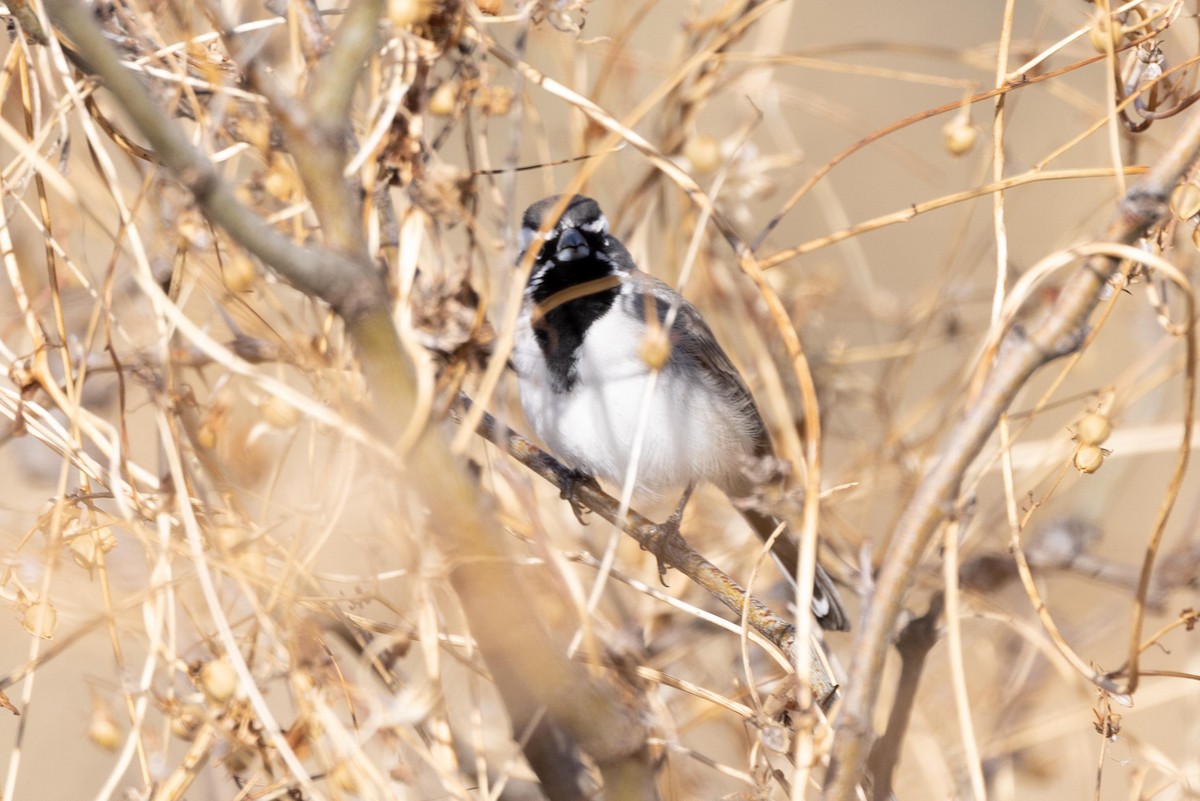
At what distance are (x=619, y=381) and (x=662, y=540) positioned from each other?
580 millimetres

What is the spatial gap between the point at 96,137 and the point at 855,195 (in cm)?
622

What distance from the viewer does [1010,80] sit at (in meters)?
2.30

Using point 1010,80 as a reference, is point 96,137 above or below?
below

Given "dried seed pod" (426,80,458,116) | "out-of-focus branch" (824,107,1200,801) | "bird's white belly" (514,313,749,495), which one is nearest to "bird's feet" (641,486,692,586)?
"bird's white belly" (514,313,749,495)

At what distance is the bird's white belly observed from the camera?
353 cm

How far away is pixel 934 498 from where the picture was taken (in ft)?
5.00

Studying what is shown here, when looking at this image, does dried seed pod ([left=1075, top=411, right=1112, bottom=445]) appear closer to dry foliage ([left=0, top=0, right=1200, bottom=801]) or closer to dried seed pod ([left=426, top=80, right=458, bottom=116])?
dry foliage ([left=0, top=0, right=1200, bottom=801])

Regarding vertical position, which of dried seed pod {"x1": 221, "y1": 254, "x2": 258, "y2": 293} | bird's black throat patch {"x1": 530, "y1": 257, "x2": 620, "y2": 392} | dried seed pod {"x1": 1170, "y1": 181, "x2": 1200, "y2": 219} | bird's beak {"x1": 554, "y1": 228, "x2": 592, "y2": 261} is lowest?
dried seed pod {"x1": 221, "y1": 254, "x2": 258, "y2": 293}

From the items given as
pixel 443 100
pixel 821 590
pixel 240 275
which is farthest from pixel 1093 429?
pixel 821 590

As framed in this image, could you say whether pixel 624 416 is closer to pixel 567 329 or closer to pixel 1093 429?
pixel 567 329

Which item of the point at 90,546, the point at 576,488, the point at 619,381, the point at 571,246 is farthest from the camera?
the point at 571,246

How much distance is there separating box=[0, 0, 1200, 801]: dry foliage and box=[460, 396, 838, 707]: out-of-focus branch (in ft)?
0.05

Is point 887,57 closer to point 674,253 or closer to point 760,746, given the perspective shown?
point 674,253

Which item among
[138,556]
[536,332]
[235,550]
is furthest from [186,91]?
[536,332]
